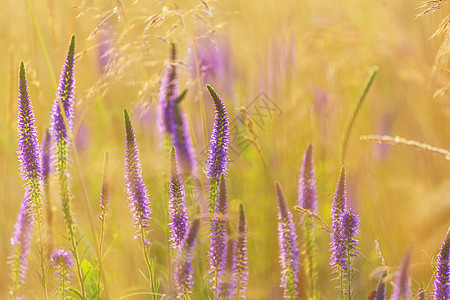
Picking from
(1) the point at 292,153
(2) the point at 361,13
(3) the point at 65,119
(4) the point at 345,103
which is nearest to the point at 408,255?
(3) the point at 65,119

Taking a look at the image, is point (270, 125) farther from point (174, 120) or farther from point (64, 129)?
point (64, 129)

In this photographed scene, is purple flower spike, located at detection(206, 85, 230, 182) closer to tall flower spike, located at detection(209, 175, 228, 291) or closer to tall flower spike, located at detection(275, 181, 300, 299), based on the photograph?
tall flower spike, located at detection(209, 175, 228, 291)

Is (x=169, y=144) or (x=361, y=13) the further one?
(x=361, y=13)

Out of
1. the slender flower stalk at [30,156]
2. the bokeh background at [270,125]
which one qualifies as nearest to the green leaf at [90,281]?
the bokeh background at [270,125]

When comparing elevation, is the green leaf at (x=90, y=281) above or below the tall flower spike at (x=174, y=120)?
below

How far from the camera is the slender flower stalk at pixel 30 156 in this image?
1943 millimetres

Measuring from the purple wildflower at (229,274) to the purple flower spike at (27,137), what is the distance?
2.24ft

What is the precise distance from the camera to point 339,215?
2012 millimetres

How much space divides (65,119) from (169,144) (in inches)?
30.9

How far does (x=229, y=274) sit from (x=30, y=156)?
0.76m

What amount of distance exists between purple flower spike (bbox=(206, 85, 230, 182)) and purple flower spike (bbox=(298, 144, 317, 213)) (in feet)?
1.03

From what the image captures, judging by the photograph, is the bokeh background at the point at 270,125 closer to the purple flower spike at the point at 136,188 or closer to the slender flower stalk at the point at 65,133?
the slender flower stalk at the point at 65,133

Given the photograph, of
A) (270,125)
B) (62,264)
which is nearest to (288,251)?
(62,264)

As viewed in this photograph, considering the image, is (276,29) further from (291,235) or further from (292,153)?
(291,235)
